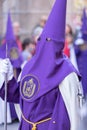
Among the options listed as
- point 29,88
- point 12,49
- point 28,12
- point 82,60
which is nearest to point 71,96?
point 29,88

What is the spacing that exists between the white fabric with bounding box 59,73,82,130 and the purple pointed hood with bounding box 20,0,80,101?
0.04 metres

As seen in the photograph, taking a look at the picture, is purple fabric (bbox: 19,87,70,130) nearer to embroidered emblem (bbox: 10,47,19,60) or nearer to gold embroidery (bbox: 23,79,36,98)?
gold embroidery (bbox: 23,79,36,98)

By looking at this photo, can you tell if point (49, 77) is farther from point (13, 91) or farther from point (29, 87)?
point (13, 91)

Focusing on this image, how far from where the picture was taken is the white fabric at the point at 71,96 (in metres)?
3.49

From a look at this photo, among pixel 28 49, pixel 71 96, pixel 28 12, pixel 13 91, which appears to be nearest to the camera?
pixel 71 96

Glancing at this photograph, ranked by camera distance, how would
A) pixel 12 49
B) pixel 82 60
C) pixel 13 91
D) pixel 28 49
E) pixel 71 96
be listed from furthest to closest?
pixel 28 49
pixel 82 60
pixel 12 49
pixel 13 91
pixel 71 96

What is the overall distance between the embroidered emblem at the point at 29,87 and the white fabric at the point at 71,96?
0.20 m

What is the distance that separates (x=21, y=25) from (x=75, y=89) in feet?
30.3

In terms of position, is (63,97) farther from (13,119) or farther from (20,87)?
(13,119)

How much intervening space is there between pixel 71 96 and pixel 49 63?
11.5 inches

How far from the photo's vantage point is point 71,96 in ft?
11.5

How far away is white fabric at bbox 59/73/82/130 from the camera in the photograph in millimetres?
3486

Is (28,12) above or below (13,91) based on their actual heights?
above

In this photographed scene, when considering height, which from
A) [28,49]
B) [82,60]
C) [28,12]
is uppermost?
[28,12]
